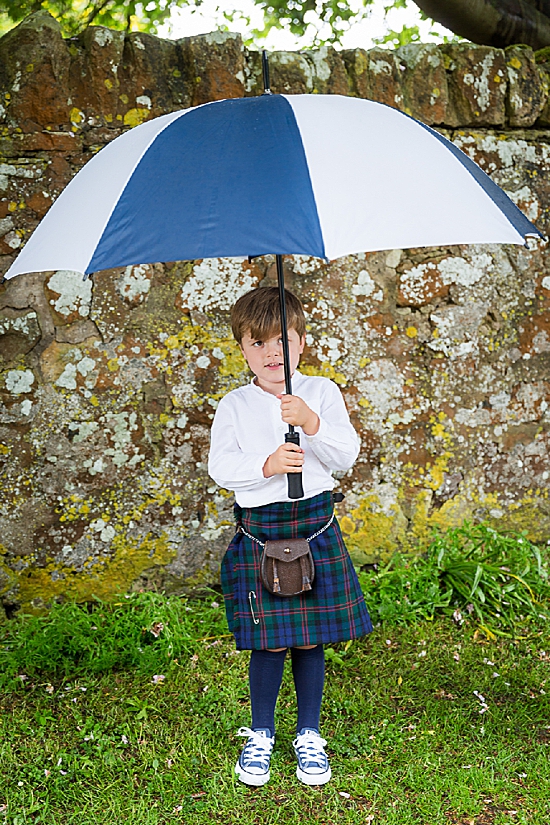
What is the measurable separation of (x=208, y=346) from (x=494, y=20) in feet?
7.25

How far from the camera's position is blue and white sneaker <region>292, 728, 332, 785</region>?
2051mm

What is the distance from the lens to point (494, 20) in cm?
359

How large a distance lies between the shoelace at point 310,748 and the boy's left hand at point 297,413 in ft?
2.96

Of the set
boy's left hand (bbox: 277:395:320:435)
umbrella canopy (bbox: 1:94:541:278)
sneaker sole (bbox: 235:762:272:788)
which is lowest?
sneaker sole (bbox: 235:762:272:788)

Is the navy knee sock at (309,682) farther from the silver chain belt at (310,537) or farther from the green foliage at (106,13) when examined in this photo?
the green foliage at (106,13)

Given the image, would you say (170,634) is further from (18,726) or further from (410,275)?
(410,275)

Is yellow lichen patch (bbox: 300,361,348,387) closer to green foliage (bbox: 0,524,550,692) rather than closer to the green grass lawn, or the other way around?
green foliage (bbox: 0,524,550,692)


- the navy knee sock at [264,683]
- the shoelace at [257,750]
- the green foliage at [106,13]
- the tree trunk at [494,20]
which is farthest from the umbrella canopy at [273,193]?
the green foliage at [106,13]

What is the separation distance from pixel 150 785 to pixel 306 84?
258 cm

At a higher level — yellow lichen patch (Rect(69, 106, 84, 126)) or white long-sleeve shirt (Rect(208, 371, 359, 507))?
yellow lichen patch (Rect(69, 106, 84, 126))

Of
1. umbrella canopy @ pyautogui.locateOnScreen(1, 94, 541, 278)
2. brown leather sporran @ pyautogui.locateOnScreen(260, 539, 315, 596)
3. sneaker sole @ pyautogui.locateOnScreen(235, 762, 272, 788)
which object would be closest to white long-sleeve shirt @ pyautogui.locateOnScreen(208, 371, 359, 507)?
brown leather sporran @ pyautogui.locateOnScreen(260, 539, 315, 596)

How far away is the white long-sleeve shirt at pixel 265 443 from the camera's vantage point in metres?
2.05

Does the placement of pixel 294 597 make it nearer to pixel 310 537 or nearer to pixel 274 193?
pixel 310 537

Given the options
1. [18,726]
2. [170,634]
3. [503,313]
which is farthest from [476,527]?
[18,726]
